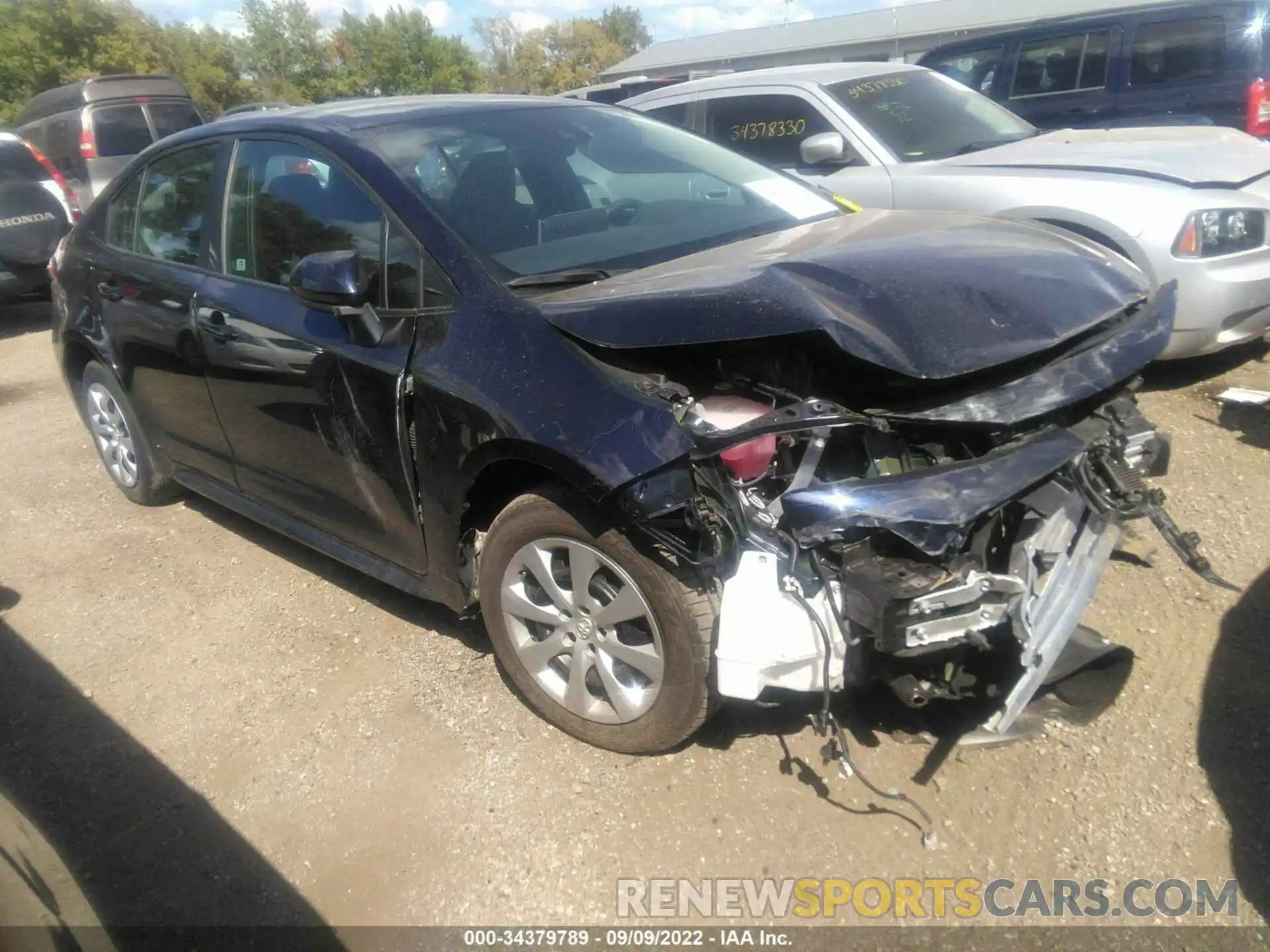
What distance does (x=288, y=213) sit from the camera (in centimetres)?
332

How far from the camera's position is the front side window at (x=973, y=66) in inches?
325

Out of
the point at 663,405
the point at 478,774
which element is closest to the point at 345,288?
the point at 663,405

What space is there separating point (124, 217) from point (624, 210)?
2501 millimetres

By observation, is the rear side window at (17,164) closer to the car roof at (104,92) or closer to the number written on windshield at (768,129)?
the car roof at (104,92)

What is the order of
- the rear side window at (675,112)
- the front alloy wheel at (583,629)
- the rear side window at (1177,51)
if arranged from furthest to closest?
the rear side window at (1177,51), the rear side window at (675,112), the front alloy wheel at (583,629)

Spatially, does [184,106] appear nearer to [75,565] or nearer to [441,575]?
[75,565]

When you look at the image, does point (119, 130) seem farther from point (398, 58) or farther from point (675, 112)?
point (398, 58)

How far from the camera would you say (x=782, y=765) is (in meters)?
2.73

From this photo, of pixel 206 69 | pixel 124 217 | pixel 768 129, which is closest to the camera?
pixel 124 217

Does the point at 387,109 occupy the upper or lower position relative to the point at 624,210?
upper

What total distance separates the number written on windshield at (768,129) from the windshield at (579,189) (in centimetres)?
243

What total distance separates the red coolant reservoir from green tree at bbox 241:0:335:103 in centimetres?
5232

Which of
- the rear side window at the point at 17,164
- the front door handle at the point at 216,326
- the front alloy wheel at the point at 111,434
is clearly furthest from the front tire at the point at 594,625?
the rear side window at the point at 17,164

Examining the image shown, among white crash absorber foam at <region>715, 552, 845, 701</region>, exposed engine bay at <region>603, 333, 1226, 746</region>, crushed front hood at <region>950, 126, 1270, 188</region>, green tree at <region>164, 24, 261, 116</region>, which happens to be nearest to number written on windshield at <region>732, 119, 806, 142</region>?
crushed front hood at <region>950, 126, 1270, 188</region>
